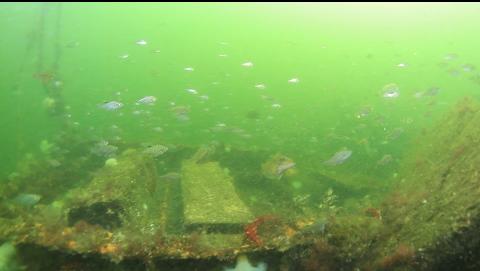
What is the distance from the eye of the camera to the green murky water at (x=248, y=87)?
11641mm

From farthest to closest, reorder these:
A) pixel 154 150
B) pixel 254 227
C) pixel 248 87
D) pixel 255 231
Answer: pixel 248 87
pixel 154 150
pixel 254 227
pixel 255 231

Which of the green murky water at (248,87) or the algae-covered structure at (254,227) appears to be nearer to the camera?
the algae-covered structure at (254,227)

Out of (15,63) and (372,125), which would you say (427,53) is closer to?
(372,125)

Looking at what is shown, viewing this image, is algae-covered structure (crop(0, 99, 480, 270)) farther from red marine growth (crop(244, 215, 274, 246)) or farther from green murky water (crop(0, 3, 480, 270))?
green murky water (crop(0, 3, 480, 270))

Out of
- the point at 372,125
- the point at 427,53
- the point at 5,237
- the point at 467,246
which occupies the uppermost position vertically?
the point at 467,246

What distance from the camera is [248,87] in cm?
4088

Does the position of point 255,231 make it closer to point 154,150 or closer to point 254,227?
point 254,227

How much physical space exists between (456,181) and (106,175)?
20.1 feet

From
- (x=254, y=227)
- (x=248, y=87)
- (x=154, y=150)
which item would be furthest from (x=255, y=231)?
(x=248, y=87)

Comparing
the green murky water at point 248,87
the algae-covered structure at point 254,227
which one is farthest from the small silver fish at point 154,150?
the algae-covered structure at point 254,227

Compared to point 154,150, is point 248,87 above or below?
below

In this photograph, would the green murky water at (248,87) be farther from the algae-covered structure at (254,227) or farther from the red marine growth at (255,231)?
the red marine growth at (255,231)

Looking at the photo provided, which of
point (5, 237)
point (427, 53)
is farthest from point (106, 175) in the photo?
point (427, 53)

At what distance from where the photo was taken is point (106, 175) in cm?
735
